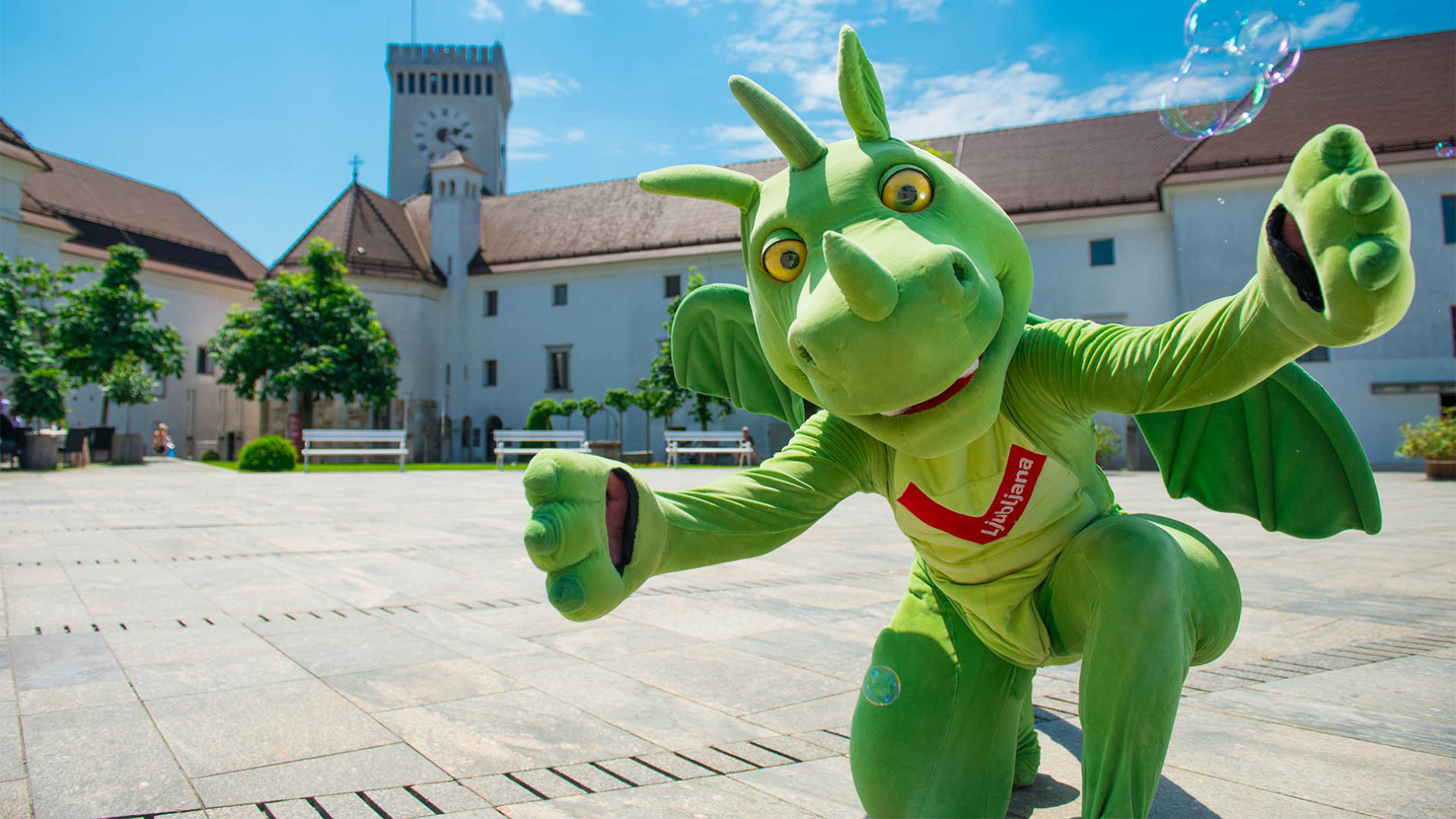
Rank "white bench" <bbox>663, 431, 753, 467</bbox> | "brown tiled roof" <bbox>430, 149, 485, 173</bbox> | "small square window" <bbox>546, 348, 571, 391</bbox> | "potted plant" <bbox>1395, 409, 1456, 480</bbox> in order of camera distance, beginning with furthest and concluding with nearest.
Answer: "brown tiled roof" <bbox>430, 149, 485, 173</bbox> → "small square window" <bbox>546, 348, 571, 391</bbox> → "white bench" <bbox>663, 431, 753, 467</bbox> → "potted plant" <bbox>1395, 409, 1456, 480</bbox>

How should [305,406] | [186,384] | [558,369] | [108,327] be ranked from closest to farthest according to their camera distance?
[108,327]
[305,406]
[186,384]
[558,369]

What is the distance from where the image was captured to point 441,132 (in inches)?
2015

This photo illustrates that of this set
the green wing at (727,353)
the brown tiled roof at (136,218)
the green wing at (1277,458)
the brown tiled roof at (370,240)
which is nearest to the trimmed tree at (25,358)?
the brown tiled roof at (136,218)

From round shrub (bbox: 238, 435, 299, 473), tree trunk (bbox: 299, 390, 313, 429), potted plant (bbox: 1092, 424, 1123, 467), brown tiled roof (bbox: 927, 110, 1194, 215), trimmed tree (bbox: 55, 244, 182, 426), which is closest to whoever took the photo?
round shrub (bbox: 238, 435, 299, 473)

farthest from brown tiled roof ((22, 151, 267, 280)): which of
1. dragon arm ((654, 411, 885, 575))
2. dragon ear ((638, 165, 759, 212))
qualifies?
dragon arm ((654, 411, 885, 575))

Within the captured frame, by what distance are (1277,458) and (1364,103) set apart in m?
28.8

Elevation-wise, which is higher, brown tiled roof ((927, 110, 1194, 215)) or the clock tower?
the clock tower

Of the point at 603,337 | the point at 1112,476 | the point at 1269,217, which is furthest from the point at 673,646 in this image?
the point at 603,337

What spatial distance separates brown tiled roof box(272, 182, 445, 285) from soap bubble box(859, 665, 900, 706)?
36308 mm

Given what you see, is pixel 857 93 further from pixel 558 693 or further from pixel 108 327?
pixel 108 327

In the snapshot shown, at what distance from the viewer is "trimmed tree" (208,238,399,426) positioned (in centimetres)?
2850

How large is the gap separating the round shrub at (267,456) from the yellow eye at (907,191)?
20917 mm

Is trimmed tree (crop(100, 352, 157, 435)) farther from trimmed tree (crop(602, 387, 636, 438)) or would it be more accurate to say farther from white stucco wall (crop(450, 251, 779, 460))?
trimmed tree (crop(602, 387, 636, 438))

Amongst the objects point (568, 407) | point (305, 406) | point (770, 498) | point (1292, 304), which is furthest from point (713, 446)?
point (1292, 304)
